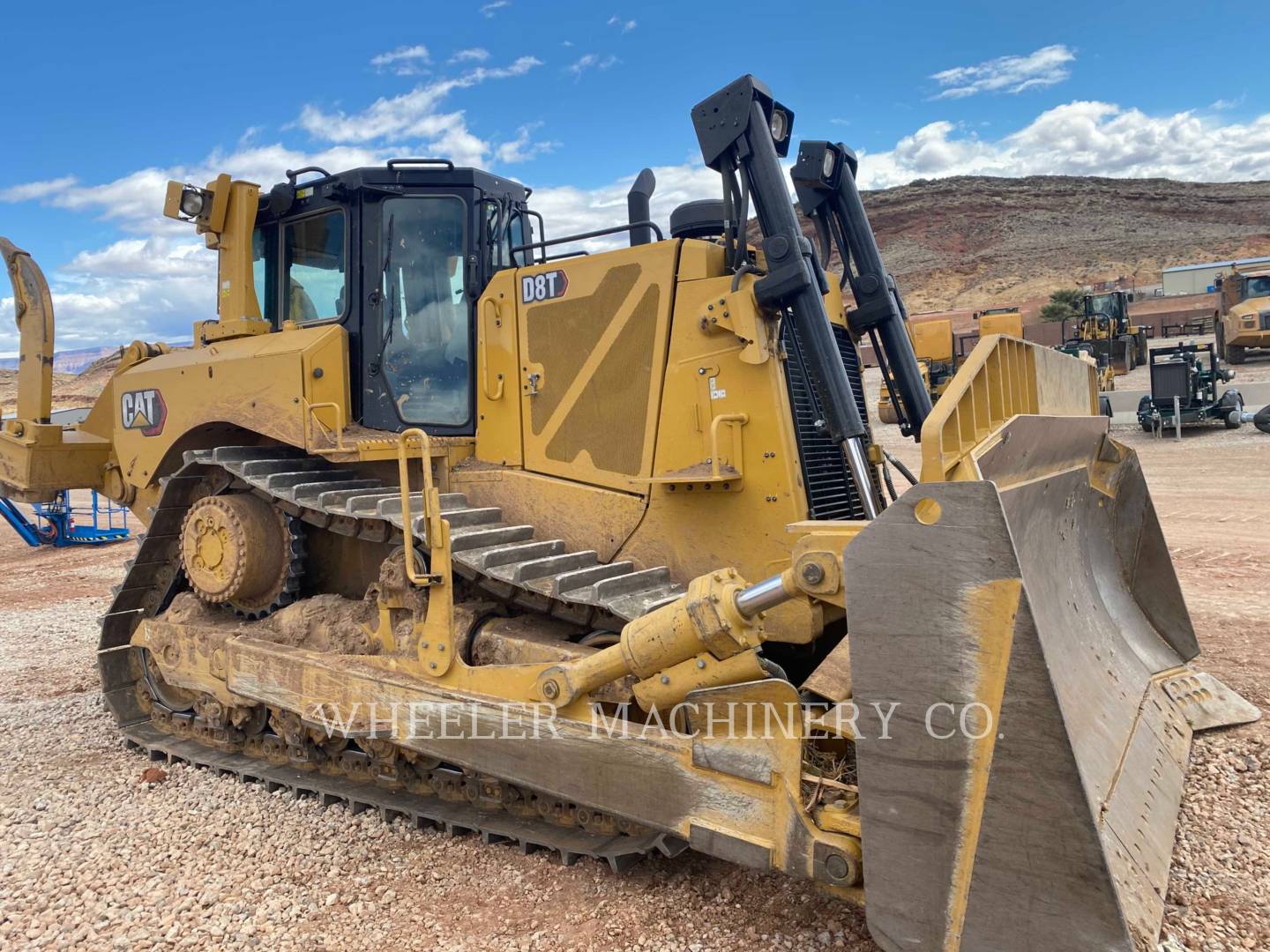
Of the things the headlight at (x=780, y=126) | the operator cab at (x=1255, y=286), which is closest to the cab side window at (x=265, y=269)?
the headlight at (x=780, y=126)

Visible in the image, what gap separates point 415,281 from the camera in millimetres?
4711

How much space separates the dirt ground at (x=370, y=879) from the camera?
307 centimetres

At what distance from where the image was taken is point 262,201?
5184 millimetres

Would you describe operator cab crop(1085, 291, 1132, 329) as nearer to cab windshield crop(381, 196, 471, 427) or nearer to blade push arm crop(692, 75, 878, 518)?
blade push arm crop(692, 75, 878, 518)

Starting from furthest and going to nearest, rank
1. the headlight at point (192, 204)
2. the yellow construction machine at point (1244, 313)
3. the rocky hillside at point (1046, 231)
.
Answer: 1. the rocky hillside at point (1046, 231)
2. the yellow construction machine at point (1244, 313)
3. the headlight at point (192, 204)

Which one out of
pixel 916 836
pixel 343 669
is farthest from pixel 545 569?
pixel 916 836

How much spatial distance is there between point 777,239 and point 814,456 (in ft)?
3.07

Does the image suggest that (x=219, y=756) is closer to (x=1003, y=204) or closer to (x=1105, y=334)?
(x=1105, y=334)

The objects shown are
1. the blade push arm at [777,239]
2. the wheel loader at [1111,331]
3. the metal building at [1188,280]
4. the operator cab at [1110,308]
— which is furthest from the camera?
the metal building at [1188,280]

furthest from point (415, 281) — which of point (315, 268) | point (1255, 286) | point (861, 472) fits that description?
point (1255, 286)

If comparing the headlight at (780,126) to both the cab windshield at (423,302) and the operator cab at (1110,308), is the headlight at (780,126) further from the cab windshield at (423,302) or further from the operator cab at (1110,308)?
the operator cab at (1110,308)

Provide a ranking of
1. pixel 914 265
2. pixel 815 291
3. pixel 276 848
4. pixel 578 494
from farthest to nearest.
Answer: pixel 914 265
pixel 578 494
pixel 276 848
pixel 815 291

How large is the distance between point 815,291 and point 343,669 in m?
2.66

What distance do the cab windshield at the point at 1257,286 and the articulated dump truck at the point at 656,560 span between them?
930 inches
